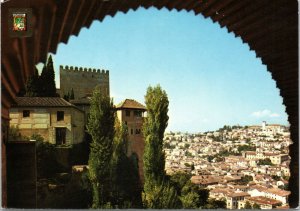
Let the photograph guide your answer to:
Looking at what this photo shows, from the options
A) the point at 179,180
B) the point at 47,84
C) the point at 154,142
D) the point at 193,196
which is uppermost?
the point at 47,84

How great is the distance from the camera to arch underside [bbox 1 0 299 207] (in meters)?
2.74

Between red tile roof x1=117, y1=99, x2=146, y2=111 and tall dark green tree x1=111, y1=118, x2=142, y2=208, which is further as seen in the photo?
tall dark green tree x1=111, y1=118, x2=142, y2=208

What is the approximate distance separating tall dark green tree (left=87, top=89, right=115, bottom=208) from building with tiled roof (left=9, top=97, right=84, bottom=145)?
710 mm

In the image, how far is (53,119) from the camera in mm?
12695

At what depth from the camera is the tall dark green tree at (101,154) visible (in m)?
16.2

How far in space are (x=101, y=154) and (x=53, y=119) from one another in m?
5.00

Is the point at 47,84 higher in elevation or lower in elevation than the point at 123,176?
higher

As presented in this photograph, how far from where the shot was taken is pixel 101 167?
17297 millimetres

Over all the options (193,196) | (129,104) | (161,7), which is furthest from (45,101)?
(193,196)

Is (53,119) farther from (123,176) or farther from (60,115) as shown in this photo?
(123,176)

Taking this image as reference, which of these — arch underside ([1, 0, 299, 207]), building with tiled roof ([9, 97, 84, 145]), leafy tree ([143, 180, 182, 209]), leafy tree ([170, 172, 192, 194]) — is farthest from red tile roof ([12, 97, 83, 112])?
leafy tree ([170, 172, 192, 194])

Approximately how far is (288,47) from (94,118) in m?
12.7

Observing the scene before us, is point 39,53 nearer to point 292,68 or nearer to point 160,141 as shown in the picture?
point 292,68

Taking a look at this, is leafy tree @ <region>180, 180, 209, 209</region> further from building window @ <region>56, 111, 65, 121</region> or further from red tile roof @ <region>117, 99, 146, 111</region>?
building window @ <region>56, 111, 65, 121</region>
